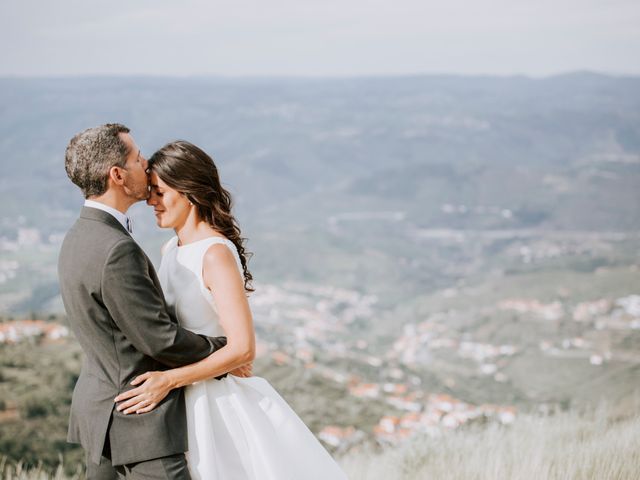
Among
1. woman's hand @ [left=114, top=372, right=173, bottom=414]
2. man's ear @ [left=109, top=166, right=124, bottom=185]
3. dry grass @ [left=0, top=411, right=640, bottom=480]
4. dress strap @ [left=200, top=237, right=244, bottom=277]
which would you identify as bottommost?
dry grass @ [left=0, top=411, right=640, bottom=480]

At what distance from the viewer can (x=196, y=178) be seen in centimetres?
223

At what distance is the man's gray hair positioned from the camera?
1954 mm

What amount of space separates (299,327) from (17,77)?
494 ft

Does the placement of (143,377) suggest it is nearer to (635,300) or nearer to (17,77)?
(635,300)

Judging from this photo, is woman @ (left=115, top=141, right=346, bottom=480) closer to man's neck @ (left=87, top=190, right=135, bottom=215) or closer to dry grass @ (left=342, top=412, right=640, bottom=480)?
man's neck @ (left=87, top=190, right=135, bottom=215)

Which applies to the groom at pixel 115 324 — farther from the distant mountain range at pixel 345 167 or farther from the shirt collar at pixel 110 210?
the distant mountain range at pixel 345 167

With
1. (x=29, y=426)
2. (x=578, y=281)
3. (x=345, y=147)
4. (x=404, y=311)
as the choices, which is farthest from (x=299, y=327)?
(x=345, y=147)

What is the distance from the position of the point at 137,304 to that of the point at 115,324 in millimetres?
139

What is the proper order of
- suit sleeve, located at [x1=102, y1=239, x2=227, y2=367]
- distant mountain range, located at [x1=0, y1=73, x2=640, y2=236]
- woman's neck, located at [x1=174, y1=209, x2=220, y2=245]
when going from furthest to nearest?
distant mountain range, located at [x1=0, y1=73, x2=640, y2=236] < woman's neck, located at [x1=174, y1=209, x2=220, y2=245] < suit sleeve, located at [x1=102, y1=239, x2=227, y2=367]

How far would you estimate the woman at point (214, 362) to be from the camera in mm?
2039

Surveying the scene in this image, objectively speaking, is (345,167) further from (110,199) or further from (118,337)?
(118,337)

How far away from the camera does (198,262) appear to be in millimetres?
2168

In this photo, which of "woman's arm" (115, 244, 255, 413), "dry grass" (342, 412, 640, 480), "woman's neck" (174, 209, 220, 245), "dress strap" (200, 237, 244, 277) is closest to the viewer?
"woman's arm" (115, 244, 255, 413)

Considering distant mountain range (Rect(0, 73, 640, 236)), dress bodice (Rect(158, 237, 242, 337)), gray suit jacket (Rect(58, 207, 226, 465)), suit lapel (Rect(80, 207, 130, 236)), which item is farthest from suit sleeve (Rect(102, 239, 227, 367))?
distant mountain range (Rect(0, 73, 640, 236))
